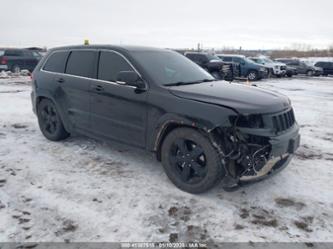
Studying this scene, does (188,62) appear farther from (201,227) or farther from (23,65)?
(23,65)

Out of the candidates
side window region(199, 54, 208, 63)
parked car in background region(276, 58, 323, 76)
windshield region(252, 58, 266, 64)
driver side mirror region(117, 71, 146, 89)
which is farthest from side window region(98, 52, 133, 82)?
parked car in background region(276, 58, 323, 76)

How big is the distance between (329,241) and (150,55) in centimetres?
330

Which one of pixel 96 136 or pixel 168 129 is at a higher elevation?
pixel 168 129

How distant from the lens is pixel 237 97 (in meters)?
3.72

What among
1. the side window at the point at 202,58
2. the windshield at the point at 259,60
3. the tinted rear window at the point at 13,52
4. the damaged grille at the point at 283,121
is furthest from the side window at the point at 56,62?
the windshield at the point at 259,60

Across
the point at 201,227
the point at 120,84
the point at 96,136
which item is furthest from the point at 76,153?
the point at 201,227

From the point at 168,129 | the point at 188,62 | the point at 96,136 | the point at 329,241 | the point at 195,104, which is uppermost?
the point at 188,62

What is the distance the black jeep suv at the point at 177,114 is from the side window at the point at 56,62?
0.03 meters

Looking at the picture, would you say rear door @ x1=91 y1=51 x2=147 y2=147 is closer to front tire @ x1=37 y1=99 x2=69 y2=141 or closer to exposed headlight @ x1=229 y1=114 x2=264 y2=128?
front tire @ x1=37 y1=99 x2=69 y2=141

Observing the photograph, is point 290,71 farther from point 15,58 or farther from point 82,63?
point 82,63

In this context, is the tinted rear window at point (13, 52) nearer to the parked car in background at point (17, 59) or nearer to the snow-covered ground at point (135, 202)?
the parked car in background at point (17, 59)

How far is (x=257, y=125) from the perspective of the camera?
11.5ft

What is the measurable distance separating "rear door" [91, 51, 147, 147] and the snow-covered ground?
1.82 feet

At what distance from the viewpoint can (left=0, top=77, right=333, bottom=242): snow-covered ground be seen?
10.1 feet
